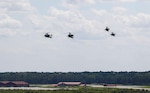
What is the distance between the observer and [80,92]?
13462cm

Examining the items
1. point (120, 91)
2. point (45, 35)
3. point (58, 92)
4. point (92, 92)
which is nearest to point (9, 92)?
point (58, 92)

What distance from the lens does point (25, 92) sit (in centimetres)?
13375

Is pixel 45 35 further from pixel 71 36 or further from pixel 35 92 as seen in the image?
pixel 35 92

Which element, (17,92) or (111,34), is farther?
(17,92)

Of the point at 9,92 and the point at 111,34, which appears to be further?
the point at 9,92

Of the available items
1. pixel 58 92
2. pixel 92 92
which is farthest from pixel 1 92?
pixel 92 92

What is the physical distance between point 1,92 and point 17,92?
4.64m

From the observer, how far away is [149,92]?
135m

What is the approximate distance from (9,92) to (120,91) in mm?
31818

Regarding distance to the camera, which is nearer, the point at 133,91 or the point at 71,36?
the point at 71,36

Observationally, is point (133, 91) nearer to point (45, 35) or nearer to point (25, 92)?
point (25, 92)

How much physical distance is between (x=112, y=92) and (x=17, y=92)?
1060 inches

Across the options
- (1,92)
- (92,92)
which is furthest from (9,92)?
(92,92)

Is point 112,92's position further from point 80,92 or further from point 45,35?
point 45,35
